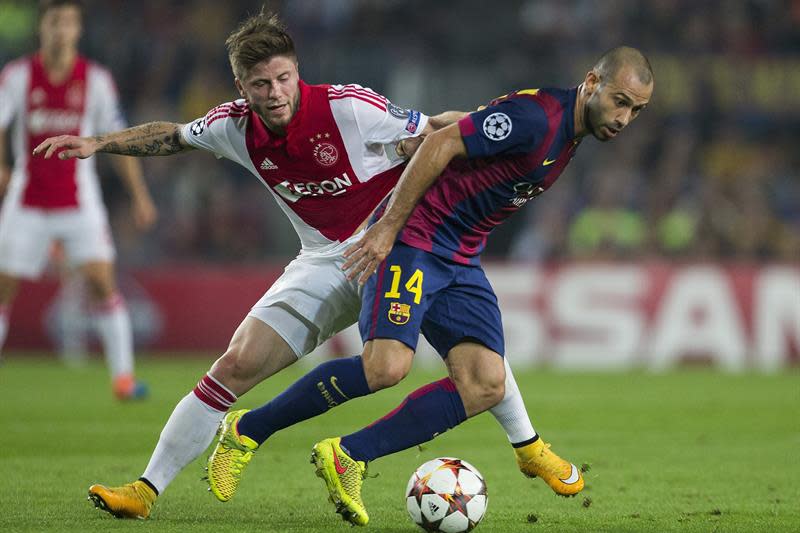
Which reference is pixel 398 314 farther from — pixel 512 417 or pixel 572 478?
pixel 572 478

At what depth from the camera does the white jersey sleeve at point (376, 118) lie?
5617 mm

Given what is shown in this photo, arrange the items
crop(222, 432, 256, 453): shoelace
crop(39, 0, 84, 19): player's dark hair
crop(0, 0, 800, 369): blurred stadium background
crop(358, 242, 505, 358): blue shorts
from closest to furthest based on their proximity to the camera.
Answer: crop(358, 242, 505, 358): blue shorts
crop(222, 432, 256, 453): shoelace
crop(39, 0, 84, 19): player's dark hair
crop(0, 0, 800, 369): blurred stadium background

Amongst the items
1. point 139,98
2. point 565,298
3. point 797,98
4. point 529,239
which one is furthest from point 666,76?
point 139,98

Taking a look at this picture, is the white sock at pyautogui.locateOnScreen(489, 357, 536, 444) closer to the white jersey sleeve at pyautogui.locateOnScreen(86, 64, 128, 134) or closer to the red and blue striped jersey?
the red and blue striped jersey

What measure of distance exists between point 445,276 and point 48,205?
5.36m

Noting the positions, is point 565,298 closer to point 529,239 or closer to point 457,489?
point 529,239

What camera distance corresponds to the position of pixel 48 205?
991 cm

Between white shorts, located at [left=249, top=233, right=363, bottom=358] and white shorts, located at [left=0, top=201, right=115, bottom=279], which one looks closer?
white shorts, located at [left=249, top=233, right=363, bottom=358]

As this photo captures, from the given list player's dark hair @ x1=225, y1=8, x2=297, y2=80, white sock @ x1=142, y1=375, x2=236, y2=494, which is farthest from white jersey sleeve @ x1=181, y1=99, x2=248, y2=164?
white sock @ x1=142, y1=375, x2=236, y2=494

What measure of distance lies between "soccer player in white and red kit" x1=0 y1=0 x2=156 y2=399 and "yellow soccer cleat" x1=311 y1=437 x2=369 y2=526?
17.0ft

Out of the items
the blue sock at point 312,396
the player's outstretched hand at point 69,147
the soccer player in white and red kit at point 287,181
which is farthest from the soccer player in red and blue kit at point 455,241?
the player's outstretched hand at point 69,147

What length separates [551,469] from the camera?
579 centimetres

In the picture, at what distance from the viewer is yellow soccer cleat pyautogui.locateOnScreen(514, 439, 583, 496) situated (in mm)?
5754

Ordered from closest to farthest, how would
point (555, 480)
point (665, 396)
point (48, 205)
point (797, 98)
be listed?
1. point (555, 480)
2. point (48, 205)
3. point (665, 396)
4. point (797, 98)
